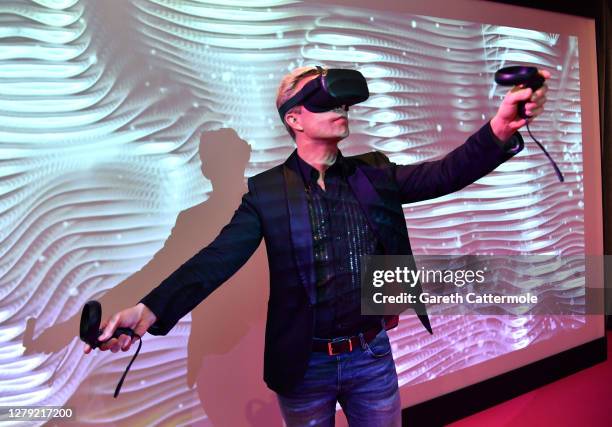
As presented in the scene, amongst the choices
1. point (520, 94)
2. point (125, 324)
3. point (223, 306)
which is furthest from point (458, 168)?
point (223, 306)

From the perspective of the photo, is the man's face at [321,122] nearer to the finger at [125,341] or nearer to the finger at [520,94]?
the finger at [520,94]

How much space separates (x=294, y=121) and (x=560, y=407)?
7.45ft

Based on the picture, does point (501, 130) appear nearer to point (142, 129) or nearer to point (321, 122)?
point (321, 122)

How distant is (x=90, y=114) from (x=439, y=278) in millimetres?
1732

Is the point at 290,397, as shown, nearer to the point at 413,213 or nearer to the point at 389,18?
the point at 413,213

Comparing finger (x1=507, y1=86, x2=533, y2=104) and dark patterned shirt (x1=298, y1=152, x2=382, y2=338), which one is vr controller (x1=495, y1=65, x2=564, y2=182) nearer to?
finger (x1=507, y1=86, x2=533, y2=104)

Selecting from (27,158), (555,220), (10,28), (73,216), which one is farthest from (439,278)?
(10,28)

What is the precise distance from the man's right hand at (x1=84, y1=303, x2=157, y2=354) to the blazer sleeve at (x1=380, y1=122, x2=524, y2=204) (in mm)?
761

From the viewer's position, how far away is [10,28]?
1.57 metres

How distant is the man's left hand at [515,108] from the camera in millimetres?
1158

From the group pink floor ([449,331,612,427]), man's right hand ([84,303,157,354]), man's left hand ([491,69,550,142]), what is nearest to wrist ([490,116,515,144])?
man's left hand ([491,69,550,142])

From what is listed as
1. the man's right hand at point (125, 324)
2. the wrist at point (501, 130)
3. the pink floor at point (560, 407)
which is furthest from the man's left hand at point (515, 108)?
the pink floor at point (560, 407)

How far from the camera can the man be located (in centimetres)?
129

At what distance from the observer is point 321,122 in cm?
132
